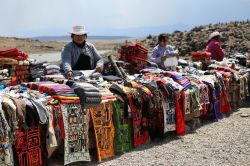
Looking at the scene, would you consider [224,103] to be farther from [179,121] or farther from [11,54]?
[11,54]

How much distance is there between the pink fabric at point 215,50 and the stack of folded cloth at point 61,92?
6584mm

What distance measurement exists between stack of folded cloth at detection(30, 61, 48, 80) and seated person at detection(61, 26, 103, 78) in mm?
365

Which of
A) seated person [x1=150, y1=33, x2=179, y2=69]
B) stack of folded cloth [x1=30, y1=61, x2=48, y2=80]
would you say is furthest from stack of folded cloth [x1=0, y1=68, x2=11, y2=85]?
seated person [x1=150, y1=33, x2=179, y2=69]

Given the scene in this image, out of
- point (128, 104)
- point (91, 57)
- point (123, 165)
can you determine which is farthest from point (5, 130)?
point (91, 57)

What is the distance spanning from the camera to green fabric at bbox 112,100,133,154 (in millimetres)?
6539

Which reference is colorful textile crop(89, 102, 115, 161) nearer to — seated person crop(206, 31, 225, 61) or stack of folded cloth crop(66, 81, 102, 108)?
stack of folded cloth crop(66, 81, 102, 108)

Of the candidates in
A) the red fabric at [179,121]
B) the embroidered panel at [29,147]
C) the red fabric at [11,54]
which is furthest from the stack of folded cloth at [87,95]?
the red fabric at [179,121]

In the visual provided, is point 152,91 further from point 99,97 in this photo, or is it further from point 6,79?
point 6,79

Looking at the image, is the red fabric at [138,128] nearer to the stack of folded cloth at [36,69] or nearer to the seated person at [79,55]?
the seated person at [79,55]

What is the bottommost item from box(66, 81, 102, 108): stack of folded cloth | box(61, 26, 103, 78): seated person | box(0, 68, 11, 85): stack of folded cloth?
box(66, 81, 102, 108): stack of folded cloth

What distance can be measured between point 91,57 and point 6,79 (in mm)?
1910

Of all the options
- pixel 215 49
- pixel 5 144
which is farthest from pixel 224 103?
pixel 5 144

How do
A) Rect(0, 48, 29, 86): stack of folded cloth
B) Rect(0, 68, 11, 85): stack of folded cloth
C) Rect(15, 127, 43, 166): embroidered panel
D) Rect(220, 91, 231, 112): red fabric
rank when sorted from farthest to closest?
Rect(220, 91, 231, 112): red fabric < Rect(0, 48, 29, 86): stack of folded cloth < Rect(0, 68, 11, 85): stack of folded cloth < Rect(15, 127, 43, 166): embroidered panel

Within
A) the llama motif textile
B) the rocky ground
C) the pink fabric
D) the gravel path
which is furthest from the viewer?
the rocky ground
